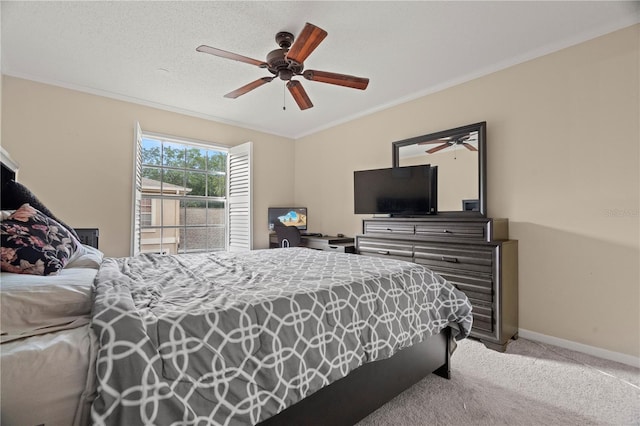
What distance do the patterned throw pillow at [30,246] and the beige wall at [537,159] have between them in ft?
7.99

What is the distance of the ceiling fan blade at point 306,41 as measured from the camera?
73.4 inches

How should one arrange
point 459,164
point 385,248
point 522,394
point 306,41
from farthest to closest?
point 385,248 → point 459,164 → point 306,41 → point 522,394

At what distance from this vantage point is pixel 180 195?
4.27 meters

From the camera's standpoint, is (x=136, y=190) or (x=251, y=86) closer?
(x=251, y=86)

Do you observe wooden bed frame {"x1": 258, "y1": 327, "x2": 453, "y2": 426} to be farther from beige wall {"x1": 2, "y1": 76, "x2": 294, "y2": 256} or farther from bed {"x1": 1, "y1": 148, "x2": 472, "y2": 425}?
beige wall {"x1": 2, "y1": 76, "x2": 294, "y2": 256}

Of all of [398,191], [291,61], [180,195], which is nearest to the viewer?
[291,61]

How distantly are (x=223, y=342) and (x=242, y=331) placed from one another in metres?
0.08

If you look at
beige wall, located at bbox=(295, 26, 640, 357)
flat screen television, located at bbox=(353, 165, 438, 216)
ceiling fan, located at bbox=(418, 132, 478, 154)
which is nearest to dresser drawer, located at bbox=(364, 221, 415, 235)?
flat screen television, located at bbox=(353, 165, 438, 216)

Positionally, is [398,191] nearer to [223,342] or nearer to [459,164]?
[459,164]

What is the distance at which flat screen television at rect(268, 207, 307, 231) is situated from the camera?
15.9 ft

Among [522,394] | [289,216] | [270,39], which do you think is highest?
[270,39]

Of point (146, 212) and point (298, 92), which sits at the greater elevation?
point (298, 92)

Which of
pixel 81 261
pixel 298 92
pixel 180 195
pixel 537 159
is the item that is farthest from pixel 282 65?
pixel 180 195

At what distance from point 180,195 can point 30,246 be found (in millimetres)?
3230
